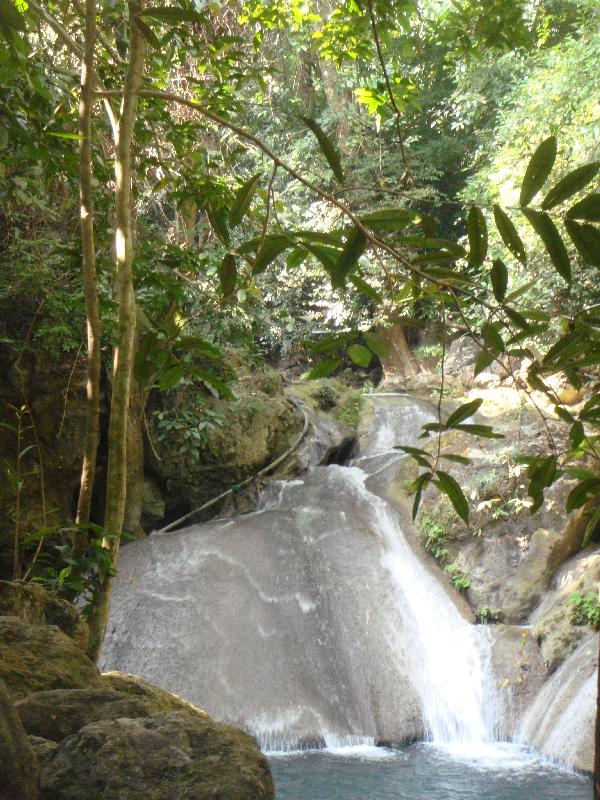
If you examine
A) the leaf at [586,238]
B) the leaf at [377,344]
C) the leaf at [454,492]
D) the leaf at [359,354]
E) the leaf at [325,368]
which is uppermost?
the leaf at [586,238]

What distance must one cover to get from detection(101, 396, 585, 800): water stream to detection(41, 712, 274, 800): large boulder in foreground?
3.65 meters

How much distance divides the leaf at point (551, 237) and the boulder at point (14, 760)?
1.29 m

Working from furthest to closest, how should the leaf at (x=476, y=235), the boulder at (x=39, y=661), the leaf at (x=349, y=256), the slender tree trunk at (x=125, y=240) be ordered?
the boulder at (x=39, y=661) → the slender tree trunk at (x=125, y=240) → the leaf at (x=476, y=235) → the leaf at (x=349, y=256)

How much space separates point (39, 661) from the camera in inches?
89.4

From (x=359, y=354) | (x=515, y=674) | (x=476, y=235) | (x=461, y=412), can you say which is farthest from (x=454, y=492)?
(x=515, y=674)

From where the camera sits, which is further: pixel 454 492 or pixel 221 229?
pixel 221 229

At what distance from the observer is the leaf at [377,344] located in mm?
1391

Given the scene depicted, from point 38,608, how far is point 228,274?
200 centimetres

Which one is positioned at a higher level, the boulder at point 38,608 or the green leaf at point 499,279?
the green leaf at point 499,279

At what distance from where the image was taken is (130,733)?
57.9 inches

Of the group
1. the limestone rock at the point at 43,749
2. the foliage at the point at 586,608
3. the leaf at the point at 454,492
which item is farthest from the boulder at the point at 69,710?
the foliage at the point at 586,608

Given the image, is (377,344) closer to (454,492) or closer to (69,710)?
(454,492)

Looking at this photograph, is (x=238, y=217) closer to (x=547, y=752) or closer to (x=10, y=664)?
(x=10, y=664)

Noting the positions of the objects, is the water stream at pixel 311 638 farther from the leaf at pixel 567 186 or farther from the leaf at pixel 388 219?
the leaf at pixel 567 186
